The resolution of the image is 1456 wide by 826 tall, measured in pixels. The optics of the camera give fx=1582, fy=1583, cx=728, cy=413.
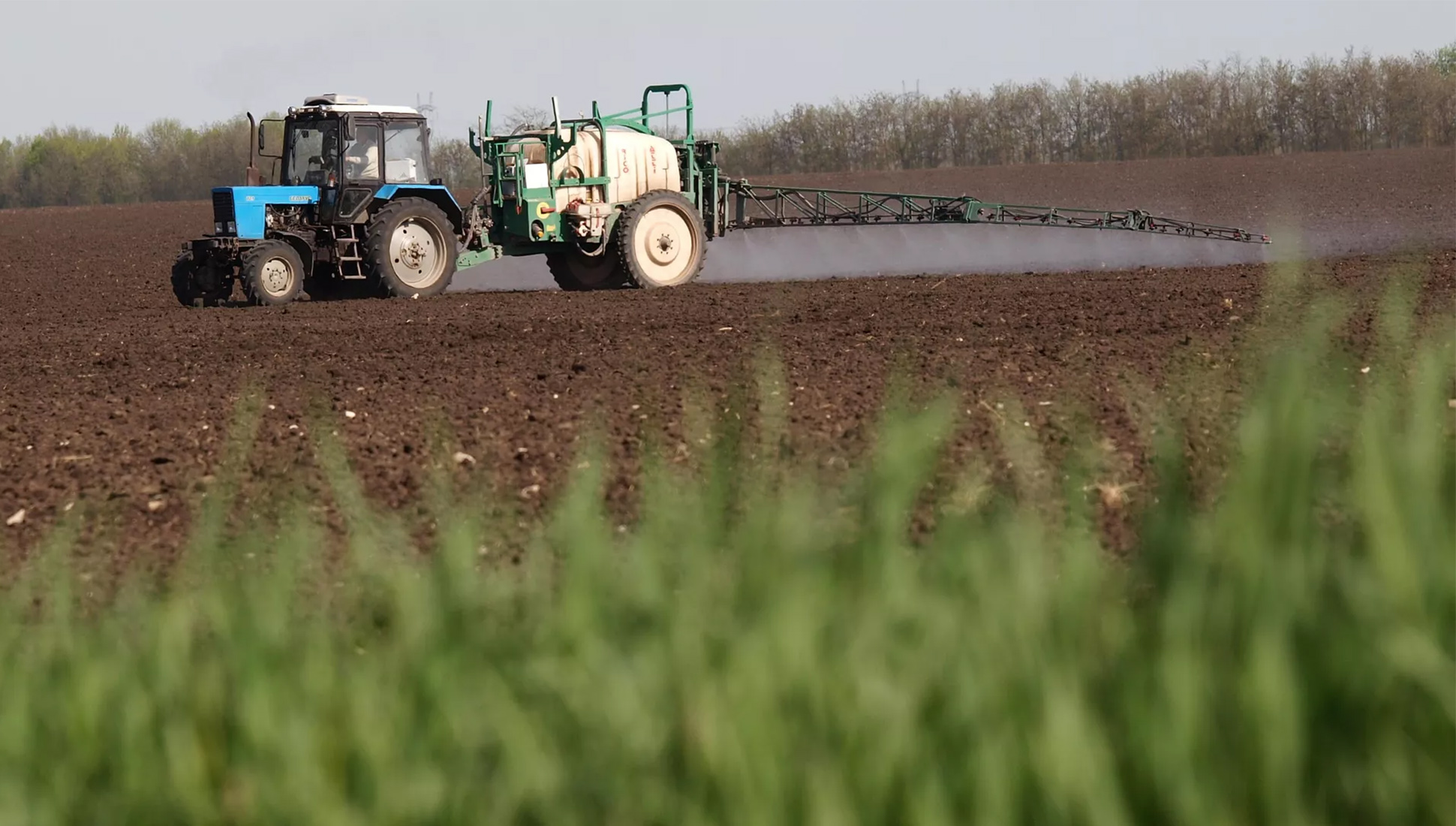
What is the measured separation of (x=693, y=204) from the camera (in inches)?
674

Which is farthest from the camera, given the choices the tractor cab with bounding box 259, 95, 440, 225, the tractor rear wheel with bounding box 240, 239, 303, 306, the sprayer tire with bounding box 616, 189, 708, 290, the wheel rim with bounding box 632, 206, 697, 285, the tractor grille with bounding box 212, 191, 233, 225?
the wheel rim with bounding box 632, 206, 697, 285

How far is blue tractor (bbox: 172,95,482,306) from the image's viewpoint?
49.4 ft

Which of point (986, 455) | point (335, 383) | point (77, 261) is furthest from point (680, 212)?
point (77, 261)

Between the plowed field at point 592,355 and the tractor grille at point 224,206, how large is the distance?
939 mm

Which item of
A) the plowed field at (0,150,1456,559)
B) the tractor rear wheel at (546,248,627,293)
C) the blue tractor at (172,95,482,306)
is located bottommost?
the plowed field at (0,150,1456,559)

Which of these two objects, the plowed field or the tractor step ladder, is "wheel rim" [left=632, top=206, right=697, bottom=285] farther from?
the tractor step ladder

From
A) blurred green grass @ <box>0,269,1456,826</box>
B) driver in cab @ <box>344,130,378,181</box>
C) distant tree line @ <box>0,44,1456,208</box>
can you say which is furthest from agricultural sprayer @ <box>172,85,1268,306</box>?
distant tree line @ <box>0,44,1456,208</box>

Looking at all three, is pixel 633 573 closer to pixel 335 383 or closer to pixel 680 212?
pixel 335 383

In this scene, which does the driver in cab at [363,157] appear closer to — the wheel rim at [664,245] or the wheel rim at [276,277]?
the wheel rim at [276,277]

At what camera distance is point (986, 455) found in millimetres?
5895

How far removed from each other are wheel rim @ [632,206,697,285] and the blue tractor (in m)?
1.95

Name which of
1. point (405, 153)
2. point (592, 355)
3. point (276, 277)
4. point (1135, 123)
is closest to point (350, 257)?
point (276, 277)

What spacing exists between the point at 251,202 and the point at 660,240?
413 centimetres

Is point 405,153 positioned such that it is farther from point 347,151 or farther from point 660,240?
point 660,240
